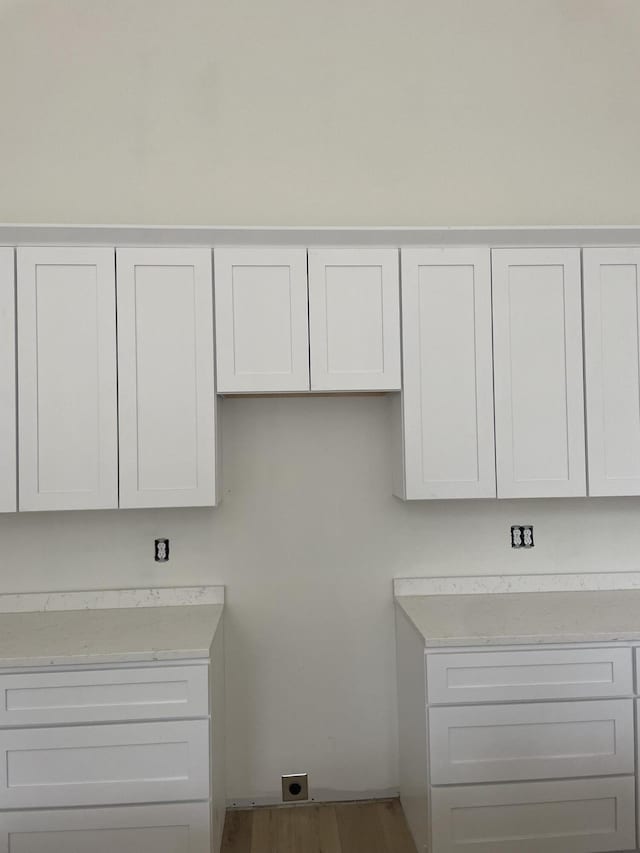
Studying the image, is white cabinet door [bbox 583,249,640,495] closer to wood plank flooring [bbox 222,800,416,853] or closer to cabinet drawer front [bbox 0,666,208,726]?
wood plank flooring [bbox 222,800,416,853]

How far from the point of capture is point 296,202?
2.61m

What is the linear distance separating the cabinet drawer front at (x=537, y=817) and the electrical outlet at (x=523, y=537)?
34.6 inches

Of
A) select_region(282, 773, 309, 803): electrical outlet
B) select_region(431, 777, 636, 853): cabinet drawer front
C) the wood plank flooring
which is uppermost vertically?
select_region(431, 777, 636, 853): cabinet drawer front

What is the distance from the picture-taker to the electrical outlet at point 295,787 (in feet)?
8.31

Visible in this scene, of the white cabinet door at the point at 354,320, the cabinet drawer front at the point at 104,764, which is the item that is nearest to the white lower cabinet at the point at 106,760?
the cabinet drawer front at the point at 104,764

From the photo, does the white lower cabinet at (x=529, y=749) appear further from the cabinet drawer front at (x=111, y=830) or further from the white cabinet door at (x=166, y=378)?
the white cabinet door at (x=166, y=378)

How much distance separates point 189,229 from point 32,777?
6.10 ft

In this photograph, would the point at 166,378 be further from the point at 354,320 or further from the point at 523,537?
the point at 523,537

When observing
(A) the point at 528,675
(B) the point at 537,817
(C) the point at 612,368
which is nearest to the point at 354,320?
(C) the point at 612,368

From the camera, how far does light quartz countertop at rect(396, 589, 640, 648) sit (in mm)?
2051

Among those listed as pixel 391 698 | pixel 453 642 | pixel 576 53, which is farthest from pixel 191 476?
pixel 576 53

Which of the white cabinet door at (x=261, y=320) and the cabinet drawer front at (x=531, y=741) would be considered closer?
the cabinet drawer front at (x=531, y=741)

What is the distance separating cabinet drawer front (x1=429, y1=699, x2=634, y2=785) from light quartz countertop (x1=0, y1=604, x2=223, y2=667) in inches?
33.9

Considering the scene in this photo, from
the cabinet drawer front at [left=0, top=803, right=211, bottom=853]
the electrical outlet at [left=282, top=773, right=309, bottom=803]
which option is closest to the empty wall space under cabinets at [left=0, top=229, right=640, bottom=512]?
the cabinet drawer front at [left=0, top=803, right=211, bottom=853]
